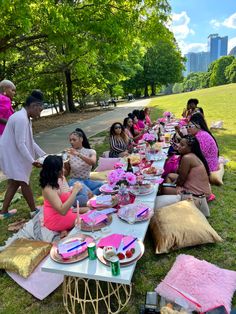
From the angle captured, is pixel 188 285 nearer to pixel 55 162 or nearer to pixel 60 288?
pixel 60 288

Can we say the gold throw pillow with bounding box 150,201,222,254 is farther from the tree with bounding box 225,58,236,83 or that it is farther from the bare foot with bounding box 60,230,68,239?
the tree with bounding box 225,58,236,83

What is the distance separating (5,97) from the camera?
4.89 m

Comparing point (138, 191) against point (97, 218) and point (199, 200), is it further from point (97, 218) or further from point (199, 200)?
point (199, 200)

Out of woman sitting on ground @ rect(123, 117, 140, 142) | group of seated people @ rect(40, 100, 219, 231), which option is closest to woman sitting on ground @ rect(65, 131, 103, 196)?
group of seated people @ rect(40, 100, 219, 231)

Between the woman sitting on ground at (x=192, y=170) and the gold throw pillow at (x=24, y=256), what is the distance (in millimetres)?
2147

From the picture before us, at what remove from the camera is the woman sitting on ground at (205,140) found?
4867mm

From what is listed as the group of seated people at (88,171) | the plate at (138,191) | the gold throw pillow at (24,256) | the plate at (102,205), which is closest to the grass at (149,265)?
the gold throw pillow at (24,256)

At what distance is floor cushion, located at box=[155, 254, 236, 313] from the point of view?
2.38m

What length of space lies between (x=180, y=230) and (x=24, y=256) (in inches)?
75.1

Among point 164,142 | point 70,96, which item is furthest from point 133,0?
point 70,96

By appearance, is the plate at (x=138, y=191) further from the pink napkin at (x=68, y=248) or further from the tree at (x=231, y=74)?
the tree at (x=231, y=74)

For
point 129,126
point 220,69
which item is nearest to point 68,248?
point 129,126

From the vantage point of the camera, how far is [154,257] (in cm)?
335

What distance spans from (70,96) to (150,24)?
Result: 15884mm
